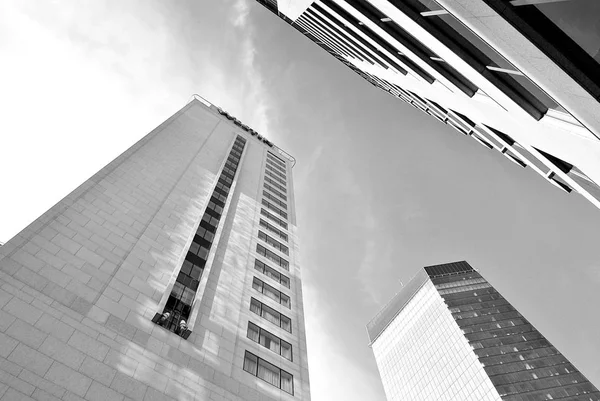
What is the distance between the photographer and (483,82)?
1002 cm


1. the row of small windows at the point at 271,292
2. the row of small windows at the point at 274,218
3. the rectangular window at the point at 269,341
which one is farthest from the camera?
the row of small windows at the point at 274,218

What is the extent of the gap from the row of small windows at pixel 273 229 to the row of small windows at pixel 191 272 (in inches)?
211

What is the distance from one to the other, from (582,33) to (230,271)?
1092 inches

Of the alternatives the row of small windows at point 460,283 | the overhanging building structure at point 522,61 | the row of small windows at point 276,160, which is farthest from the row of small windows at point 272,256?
the row of small windows at point 460,283

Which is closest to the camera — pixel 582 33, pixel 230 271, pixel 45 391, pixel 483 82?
pixel 582 33

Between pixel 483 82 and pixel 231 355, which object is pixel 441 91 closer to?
pixel 483 82

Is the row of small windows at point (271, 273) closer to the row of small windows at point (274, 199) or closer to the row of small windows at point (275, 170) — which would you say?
the row of small windows at point (274, 199)

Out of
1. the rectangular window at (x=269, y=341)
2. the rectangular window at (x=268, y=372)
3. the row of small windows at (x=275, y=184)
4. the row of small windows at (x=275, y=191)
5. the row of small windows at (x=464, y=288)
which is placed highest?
the row of small windows at (x=464, y=288)

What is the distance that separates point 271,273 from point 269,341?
8518 mm

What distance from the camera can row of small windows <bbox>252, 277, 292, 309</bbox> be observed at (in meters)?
31.1

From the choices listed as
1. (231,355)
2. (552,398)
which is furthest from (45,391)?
(552,398)

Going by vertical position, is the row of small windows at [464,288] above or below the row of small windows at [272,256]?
above

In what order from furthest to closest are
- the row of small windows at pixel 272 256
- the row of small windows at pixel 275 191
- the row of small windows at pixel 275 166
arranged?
the row of small windows at pixel 275 166 < the row of small windows at pixel 275 191 < the row of small windows at pixel 272 256

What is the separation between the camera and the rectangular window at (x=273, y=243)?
39250mm
